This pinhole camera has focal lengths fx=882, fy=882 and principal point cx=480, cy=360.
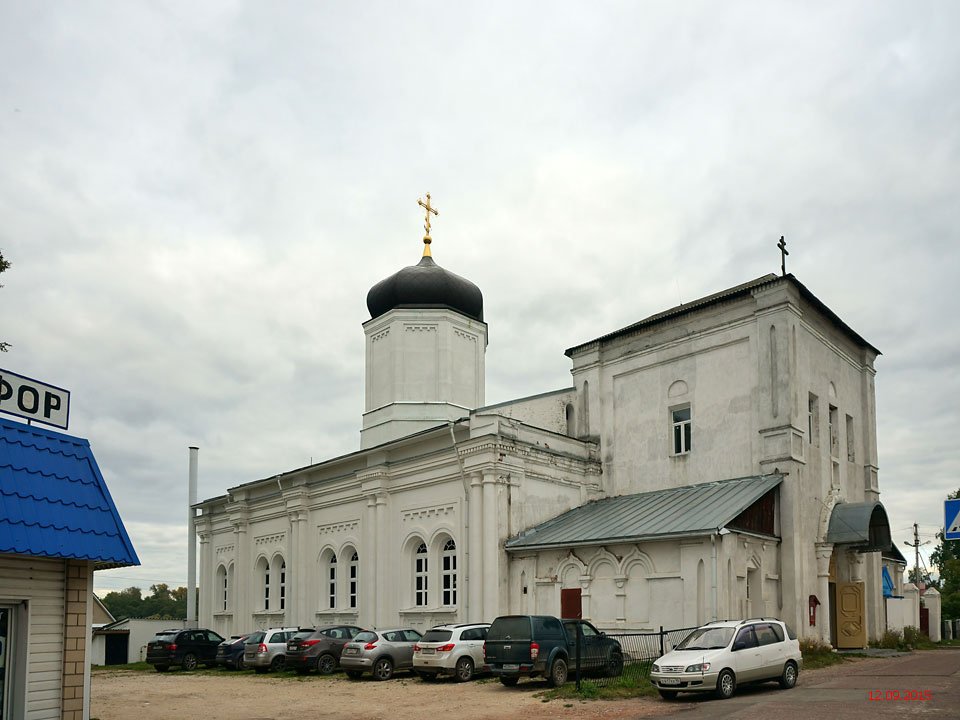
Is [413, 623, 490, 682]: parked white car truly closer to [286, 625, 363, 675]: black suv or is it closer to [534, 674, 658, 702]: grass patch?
[534, 674, 658, 702]: grass patch

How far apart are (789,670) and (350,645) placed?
11.1m

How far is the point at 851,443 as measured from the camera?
28.7 metres

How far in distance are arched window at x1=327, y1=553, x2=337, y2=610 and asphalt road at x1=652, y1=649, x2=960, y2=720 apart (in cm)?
1889

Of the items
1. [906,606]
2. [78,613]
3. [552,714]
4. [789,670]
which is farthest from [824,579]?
[78,613]

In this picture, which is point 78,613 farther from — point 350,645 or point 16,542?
point 350,645

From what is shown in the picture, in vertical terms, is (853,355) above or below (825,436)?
above

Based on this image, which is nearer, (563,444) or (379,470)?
(563,444)

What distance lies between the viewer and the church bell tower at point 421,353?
113 feet

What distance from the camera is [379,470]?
101 ft

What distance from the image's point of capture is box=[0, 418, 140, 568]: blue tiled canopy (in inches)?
420

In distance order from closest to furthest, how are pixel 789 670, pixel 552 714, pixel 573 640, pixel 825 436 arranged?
pixel 552 714, pixel 789 670, pixel 573 640, pixel 825 436

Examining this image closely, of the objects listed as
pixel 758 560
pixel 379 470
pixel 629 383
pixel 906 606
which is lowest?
pixel 906 606

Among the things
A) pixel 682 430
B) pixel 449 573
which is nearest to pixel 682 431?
pixel 682 430
